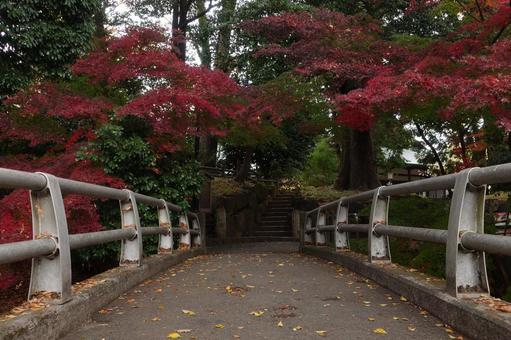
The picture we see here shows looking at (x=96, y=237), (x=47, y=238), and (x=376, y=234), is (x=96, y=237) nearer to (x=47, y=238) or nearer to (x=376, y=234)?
(x=47, y=238)

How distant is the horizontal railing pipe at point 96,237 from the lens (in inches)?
150

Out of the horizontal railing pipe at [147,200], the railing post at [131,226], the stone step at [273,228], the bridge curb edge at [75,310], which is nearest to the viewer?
the bridge curb edge at [75,310]

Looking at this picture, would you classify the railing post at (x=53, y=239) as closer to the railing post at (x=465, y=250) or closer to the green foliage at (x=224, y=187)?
the railing post at (x=465, y=250)

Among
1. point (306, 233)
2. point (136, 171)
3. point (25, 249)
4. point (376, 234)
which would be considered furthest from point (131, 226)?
point (306, 233)

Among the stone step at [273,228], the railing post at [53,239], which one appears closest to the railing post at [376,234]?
the railing post at [53,239]

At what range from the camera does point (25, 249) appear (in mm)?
2975

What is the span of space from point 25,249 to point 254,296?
7.61 feet

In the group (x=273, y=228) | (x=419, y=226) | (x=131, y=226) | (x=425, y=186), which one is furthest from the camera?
(x=273, y=228)

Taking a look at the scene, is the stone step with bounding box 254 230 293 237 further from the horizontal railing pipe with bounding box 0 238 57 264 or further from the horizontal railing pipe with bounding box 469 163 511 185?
the horizontal railing pipe with bounding box 0 238 57 264

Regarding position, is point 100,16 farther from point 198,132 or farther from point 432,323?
point 432,323

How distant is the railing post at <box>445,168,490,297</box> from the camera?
11.7 ft

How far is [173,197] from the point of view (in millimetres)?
9617

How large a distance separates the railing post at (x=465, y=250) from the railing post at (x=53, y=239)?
8.71 ft

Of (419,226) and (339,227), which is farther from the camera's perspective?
(419,226)
